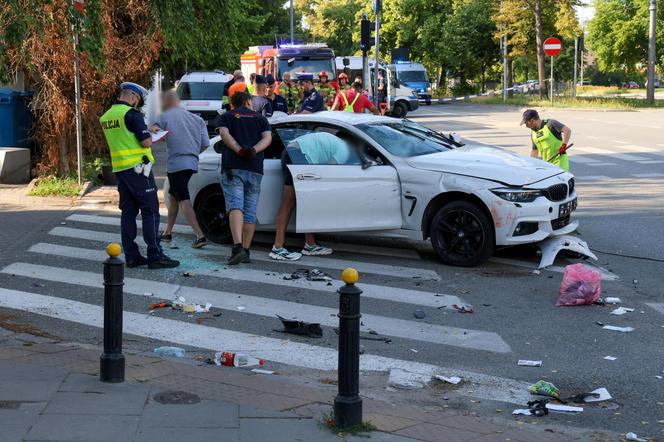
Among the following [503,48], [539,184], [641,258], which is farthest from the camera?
[503,48]

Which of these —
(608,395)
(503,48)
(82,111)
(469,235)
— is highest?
(503,48)

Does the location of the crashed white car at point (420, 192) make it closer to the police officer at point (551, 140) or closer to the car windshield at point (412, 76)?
the police officer at point (551, 140)

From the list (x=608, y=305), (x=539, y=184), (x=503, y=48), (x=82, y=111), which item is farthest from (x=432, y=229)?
(x=503, y=48)

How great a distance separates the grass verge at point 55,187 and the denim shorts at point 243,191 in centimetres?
615

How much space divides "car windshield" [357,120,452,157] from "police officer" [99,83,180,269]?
Answer: 2.45m

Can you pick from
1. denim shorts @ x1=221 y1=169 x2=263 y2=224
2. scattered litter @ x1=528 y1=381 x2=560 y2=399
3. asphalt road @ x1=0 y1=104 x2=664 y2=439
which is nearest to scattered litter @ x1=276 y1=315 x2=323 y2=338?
asphalt road @ x1=0 y1=104 x2=664 y2=439

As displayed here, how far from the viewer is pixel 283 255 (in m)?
10.2

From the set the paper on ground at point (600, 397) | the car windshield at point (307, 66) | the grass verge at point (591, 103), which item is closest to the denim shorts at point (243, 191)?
A: the paper on ground at point (600, 397)

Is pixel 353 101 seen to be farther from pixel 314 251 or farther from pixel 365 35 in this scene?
pixel 365 35

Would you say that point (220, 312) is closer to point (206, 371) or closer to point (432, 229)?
point (206, 371)

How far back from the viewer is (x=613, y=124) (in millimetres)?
31844

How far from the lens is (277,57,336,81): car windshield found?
29.7m

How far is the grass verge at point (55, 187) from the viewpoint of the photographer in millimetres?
15227

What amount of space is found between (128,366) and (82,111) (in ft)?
36.2
